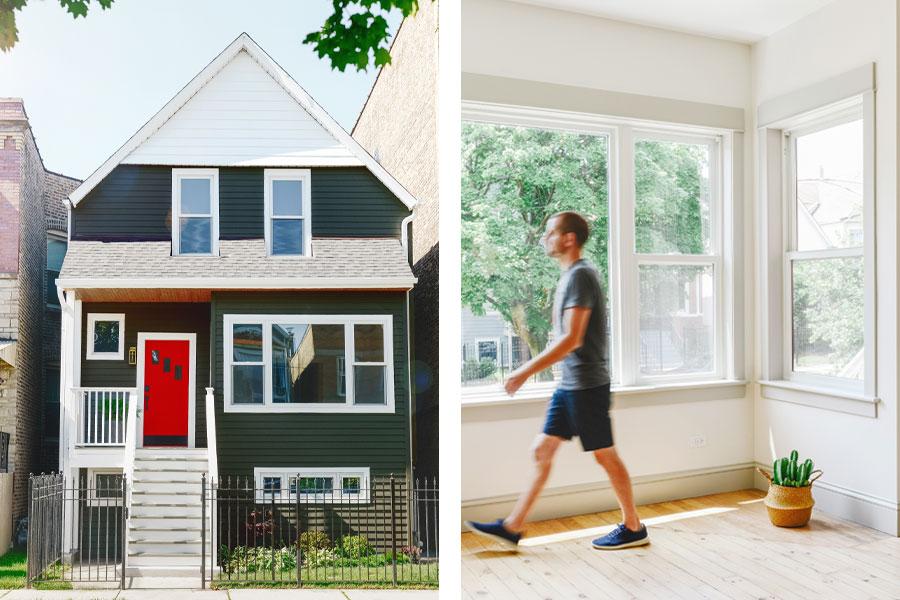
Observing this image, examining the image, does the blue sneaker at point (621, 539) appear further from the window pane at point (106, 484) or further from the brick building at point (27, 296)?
the brick building at point (27, 296)

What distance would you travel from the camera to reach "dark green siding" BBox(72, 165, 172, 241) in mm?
1763

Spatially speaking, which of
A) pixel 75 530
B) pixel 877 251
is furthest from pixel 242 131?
pixel 877 251

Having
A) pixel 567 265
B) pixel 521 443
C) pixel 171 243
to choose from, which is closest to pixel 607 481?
pixel 521 443

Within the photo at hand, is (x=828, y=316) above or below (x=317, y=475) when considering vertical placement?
above

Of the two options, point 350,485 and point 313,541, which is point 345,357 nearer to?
point 350,485

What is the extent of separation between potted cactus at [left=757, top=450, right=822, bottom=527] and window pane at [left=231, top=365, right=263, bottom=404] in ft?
8.12

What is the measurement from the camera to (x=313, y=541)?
1875mm

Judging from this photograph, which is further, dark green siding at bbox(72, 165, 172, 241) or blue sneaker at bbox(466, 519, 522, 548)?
blue sneaker at bbox(466, 519, 522, 548)

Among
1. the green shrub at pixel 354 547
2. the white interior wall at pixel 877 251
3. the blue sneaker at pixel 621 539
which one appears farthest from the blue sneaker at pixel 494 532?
the white interior wall at pixel 877 251

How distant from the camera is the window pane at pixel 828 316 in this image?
320 centimetres

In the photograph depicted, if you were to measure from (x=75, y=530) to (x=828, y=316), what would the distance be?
131 inches

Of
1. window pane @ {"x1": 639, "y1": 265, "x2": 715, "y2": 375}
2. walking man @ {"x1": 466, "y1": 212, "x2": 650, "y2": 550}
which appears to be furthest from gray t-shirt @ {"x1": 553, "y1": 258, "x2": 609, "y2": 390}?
window pane @ {"x1": 639, "y1": 265, "x2": 715, "y2": 375}

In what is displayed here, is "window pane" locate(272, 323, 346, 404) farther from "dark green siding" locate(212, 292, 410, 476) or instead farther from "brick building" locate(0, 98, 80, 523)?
"brick building" locate(0, 98, 80, 523)

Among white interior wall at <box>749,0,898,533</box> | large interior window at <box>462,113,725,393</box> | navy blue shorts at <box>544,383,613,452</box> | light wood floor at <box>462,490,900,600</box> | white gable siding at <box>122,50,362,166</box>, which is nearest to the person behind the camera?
white gable siding at <box>122,50,362,166</box>
